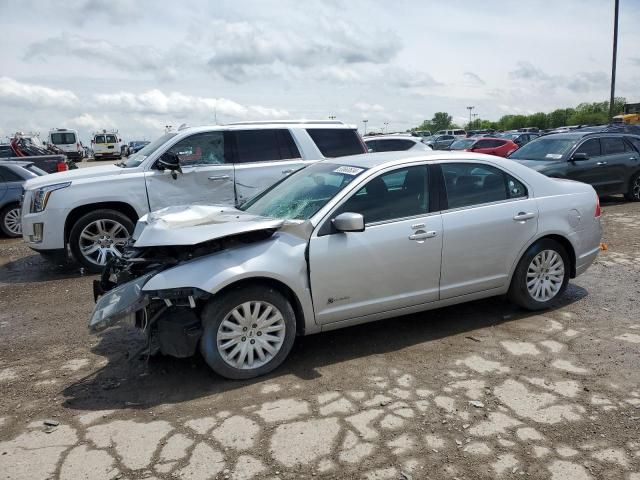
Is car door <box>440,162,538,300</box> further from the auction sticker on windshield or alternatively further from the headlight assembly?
the headlight assembly

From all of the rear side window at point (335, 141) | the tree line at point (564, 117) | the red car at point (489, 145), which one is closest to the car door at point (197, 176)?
the rear side window at point (335, 141)

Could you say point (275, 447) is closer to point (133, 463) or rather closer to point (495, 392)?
point (133, 463)

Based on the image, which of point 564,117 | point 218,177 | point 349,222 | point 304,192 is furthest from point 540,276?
point 564,117

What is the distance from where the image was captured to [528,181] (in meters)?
5.12

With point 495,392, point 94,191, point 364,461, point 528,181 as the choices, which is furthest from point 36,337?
point 528,181

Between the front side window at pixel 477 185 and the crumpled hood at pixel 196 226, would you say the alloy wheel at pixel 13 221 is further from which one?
A: the front side window at pixel 477 185

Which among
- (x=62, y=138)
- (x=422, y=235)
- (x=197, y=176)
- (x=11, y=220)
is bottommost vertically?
(x=11, y=220)

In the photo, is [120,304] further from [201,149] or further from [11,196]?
[11,196]

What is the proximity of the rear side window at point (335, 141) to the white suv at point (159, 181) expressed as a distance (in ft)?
0.05

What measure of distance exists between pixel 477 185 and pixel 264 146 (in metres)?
3.83

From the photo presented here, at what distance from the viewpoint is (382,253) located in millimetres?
4293

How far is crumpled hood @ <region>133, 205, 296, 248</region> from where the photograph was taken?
389cm

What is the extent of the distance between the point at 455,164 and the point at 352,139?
11.9 ft

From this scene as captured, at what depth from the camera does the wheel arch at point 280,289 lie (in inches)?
153
